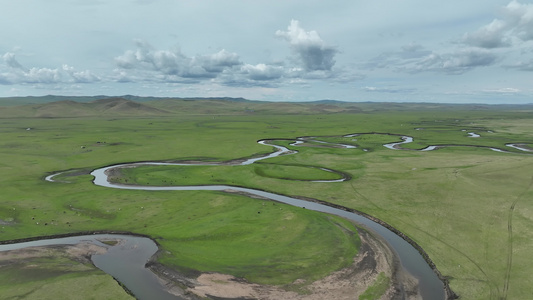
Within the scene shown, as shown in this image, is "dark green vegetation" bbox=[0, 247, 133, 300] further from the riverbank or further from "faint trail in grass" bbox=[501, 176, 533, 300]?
"faint trail in grass" bbox=[501, 176, 533, 300]

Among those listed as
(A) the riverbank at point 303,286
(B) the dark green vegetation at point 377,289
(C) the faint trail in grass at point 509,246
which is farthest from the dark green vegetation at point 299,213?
(B) the dark green vegetation at point 377,289

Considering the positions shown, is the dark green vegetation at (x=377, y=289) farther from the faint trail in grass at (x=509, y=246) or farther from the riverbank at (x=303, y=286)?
the faint trail in grass at (x=509, y=246)

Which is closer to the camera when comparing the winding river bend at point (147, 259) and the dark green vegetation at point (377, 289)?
the dark green vegetation at point (377, 289)

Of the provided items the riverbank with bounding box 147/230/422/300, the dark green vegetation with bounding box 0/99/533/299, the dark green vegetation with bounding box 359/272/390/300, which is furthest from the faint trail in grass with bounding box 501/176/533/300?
the dark green vegetation with bounding box 359/272/390/300

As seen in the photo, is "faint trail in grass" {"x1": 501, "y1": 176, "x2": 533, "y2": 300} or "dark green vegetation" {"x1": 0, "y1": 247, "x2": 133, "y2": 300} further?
"faint trail in grass" {"x1": 501, "y1": 176, "x2": 533, "y2": 300}

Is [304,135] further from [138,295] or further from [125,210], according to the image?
[138,295]

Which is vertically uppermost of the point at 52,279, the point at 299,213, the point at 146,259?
the point at 299,213

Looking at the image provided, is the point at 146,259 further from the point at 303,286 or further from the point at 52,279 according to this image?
the point at 303,286

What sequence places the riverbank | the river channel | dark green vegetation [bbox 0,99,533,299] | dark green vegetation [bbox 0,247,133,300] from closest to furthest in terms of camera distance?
dark green vegetation [bbox 0,247,133,300] < the riverbank < the river channel < dark green vegetation [bbox 0,99,533,299]

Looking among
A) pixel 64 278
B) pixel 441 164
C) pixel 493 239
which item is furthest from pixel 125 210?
pixel 441 164

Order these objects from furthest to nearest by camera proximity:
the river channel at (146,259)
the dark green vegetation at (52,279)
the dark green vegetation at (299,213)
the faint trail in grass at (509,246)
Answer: the dark green vegetation at (299,213), the river channel at (146,259), the faint trail in grass at (509,246), the dark green vegetation at (52,279)


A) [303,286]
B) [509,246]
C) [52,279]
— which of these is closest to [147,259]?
[52,279]
